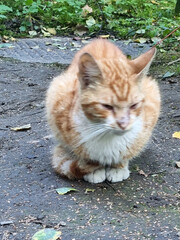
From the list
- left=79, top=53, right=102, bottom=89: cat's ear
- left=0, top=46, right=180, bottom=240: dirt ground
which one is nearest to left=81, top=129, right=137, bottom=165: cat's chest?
left=0, top=46, right=180, bottom=240: dirt ground

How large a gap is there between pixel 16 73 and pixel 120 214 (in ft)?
12.0

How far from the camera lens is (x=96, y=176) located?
3.37m

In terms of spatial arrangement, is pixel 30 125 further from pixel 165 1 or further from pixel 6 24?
pixel 165 1

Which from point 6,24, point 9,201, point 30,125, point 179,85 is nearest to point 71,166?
point 9,201

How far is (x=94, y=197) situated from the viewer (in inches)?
125

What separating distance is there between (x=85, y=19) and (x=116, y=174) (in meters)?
5.89

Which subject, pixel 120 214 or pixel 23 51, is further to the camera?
pixel 23 51

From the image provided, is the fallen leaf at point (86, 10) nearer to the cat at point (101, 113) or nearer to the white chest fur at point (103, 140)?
the cat at point (101, 113)

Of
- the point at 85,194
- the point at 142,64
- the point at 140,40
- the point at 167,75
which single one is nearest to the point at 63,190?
the point at 85,194

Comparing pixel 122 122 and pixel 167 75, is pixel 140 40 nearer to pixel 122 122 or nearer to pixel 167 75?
pixel 167 75

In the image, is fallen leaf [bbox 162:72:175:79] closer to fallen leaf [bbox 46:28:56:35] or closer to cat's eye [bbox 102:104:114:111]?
cat's eye [bbox 102:104:114:111]

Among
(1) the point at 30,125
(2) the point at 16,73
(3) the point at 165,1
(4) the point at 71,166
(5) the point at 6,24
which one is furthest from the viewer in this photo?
(3) the point at 165,1

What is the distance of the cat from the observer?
288cm

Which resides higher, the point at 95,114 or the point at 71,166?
the point at 95,114
